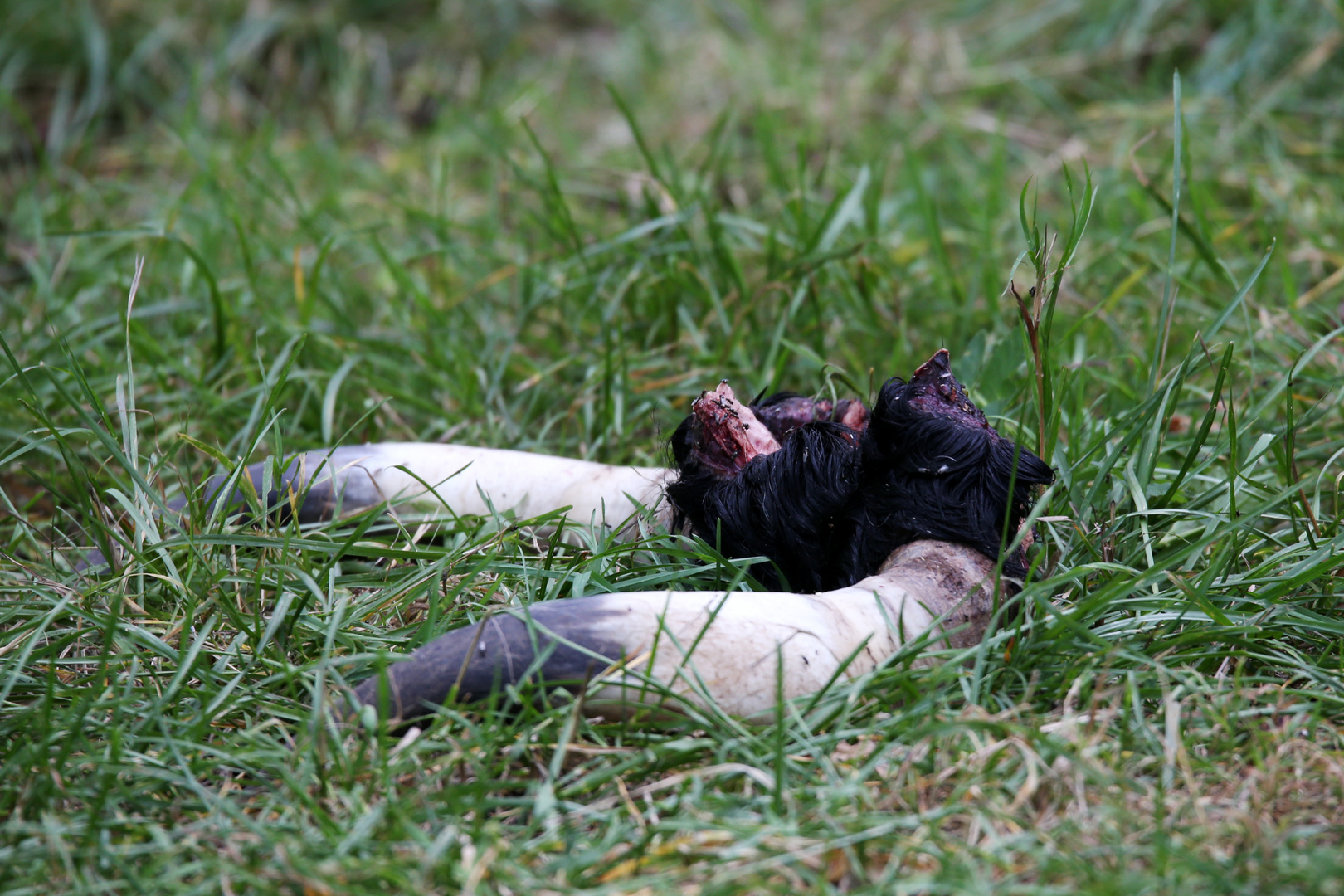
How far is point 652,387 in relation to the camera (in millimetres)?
2668

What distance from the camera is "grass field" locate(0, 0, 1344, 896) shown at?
1372mm

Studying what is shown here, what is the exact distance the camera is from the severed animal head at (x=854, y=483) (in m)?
1.72

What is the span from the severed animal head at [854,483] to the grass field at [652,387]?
0.11m

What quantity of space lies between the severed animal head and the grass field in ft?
0.35

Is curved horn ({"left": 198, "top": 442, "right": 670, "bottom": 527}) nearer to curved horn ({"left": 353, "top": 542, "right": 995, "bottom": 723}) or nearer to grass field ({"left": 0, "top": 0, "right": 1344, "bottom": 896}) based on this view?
grass field ({"left": 0, "top": 0, "right": 1344, "bottom": 896})

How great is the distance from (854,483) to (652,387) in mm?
972

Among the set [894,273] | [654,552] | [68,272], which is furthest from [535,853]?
[68,272]

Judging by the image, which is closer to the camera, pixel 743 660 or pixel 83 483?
pixel 743 660

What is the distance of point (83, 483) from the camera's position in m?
1.98

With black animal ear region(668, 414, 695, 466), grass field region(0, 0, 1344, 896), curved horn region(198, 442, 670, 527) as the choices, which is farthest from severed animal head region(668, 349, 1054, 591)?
curved horn region(198, 442, 670, 527)

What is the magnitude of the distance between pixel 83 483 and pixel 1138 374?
2229 mm

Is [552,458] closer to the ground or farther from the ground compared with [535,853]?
farther from the ground

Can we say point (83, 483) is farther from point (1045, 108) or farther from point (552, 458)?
point (1045, 108)

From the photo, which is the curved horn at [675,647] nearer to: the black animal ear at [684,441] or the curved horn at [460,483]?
the black animal ear at [684,441]
